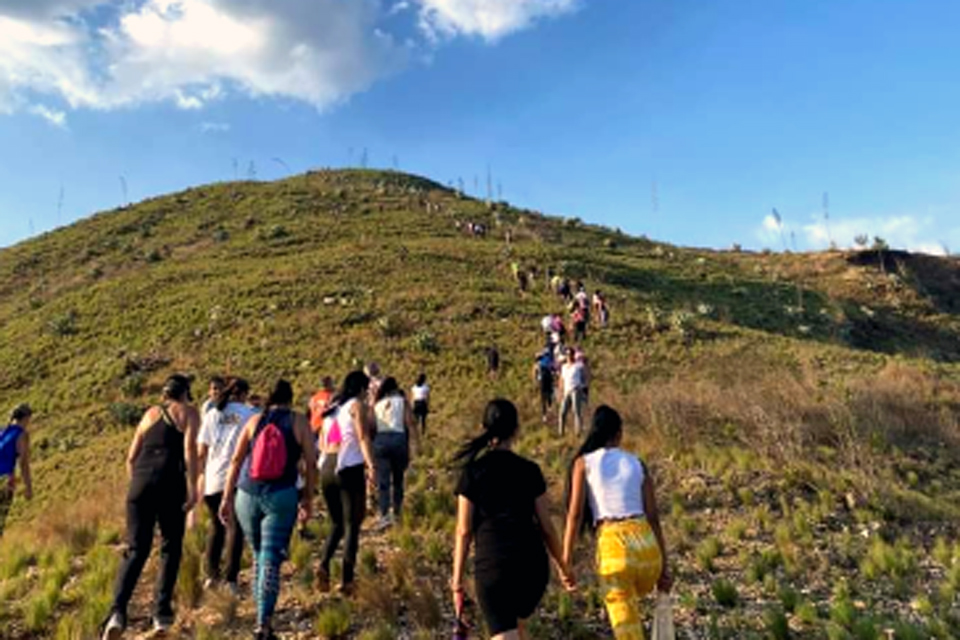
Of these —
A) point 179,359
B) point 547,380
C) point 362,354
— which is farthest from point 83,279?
point 547,380

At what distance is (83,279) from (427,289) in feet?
77.4

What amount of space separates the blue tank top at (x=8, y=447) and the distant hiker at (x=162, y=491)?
3854 mm

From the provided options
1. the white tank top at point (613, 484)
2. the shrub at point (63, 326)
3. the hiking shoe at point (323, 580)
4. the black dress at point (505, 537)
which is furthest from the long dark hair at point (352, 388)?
the shrub at point (63, 326)

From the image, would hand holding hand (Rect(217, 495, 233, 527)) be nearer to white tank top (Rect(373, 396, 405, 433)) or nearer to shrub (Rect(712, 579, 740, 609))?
white tank top (Rect(373, 396, 405, 433))

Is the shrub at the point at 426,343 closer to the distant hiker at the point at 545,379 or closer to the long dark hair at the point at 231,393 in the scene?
the distant hiker at the point at 545,379

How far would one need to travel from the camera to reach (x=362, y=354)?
88.5 ft

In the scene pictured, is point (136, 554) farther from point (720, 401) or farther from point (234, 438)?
point (720, 401)

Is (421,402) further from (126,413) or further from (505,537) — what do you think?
(126,413)

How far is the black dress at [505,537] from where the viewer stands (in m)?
4.07

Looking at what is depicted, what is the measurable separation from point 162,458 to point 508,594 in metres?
3.09

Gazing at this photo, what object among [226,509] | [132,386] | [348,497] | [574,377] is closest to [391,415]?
[348,497]

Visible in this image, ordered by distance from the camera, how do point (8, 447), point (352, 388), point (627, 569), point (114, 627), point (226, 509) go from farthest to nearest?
1. point (8, 447)
2. point (352, 388)
3. point (226, 509)
4. point (114, 627)
5. point (627, 569)

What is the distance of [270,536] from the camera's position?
5262mm

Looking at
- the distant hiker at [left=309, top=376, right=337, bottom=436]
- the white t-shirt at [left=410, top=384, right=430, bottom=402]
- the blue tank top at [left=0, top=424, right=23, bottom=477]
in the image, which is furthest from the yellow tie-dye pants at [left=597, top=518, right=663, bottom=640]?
the white t-shirt at [left=410, top=384, right=430, bottom=402]
